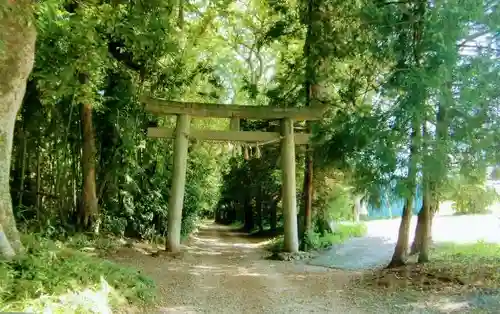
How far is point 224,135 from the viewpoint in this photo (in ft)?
34.1

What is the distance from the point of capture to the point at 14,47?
200 inches

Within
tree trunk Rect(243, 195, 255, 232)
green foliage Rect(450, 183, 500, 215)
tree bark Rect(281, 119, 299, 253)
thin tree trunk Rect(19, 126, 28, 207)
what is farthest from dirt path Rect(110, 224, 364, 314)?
tree trunk Rect(243, 195, 255, 232)

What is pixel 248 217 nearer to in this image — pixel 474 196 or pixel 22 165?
pixel 22 165

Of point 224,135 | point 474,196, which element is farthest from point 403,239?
point 224,135

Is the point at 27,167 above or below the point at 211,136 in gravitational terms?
below

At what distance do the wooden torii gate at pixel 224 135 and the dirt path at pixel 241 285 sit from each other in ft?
3.08

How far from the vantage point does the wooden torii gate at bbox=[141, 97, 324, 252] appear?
10141mm

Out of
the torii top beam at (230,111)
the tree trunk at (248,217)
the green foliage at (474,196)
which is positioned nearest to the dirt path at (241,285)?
the green foliage at (474,196)

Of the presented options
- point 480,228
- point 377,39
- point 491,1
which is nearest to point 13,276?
point 377,39

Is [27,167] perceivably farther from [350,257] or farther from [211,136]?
[350,257]

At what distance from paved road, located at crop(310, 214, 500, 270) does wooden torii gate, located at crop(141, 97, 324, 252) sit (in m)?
1.13

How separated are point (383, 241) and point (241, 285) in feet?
20.5

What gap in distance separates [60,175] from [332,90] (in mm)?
6553

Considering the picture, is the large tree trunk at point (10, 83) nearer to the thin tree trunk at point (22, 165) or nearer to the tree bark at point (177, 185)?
the thin tree trunk at point (22, 165)
